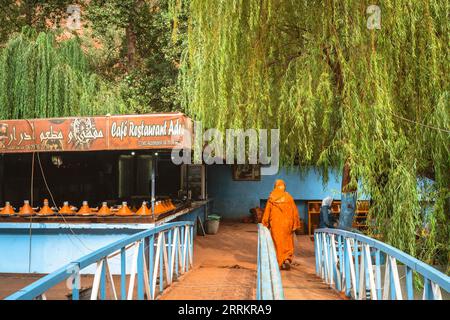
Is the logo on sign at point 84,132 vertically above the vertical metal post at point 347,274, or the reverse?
the logo on sign at point 84,132

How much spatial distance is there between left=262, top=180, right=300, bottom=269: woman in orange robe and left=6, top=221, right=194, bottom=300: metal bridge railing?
1.57m

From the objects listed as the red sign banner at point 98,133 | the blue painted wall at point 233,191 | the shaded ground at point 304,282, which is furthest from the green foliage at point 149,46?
the shaded ground at point 304,282

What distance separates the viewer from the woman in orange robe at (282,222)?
8593 millimetres

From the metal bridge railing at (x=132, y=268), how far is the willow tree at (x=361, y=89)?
216 centimetres

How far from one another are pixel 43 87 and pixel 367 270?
9.66 metres

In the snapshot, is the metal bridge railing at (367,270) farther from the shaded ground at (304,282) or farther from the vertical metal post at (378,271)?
the shaded ground at (304,282)

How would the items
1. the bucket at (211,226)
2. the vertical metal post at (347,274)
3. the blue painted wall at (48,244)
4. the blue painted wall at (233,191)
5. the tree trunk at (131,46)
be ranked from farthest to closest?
the blue painted wall at (233,191), the tree trunk at (131,46), the bucket at (211,226), the blue painted wall at (48,244), the vertical metal post at (347,274)

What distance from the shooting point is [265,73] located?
7188 millimetres

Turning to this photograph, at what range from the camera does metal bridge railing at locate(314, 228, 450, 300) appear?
121 inches

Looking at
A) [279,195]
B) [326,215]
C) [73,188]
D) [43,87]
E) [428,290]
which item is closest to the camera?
[428,290]

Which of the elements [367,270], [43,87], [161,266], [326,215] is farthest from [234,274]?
[43,87]

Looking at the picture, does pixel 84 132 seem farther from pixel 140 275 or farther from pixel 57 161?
pixel 57 161

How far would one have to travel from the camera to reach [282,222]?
8609 mm
